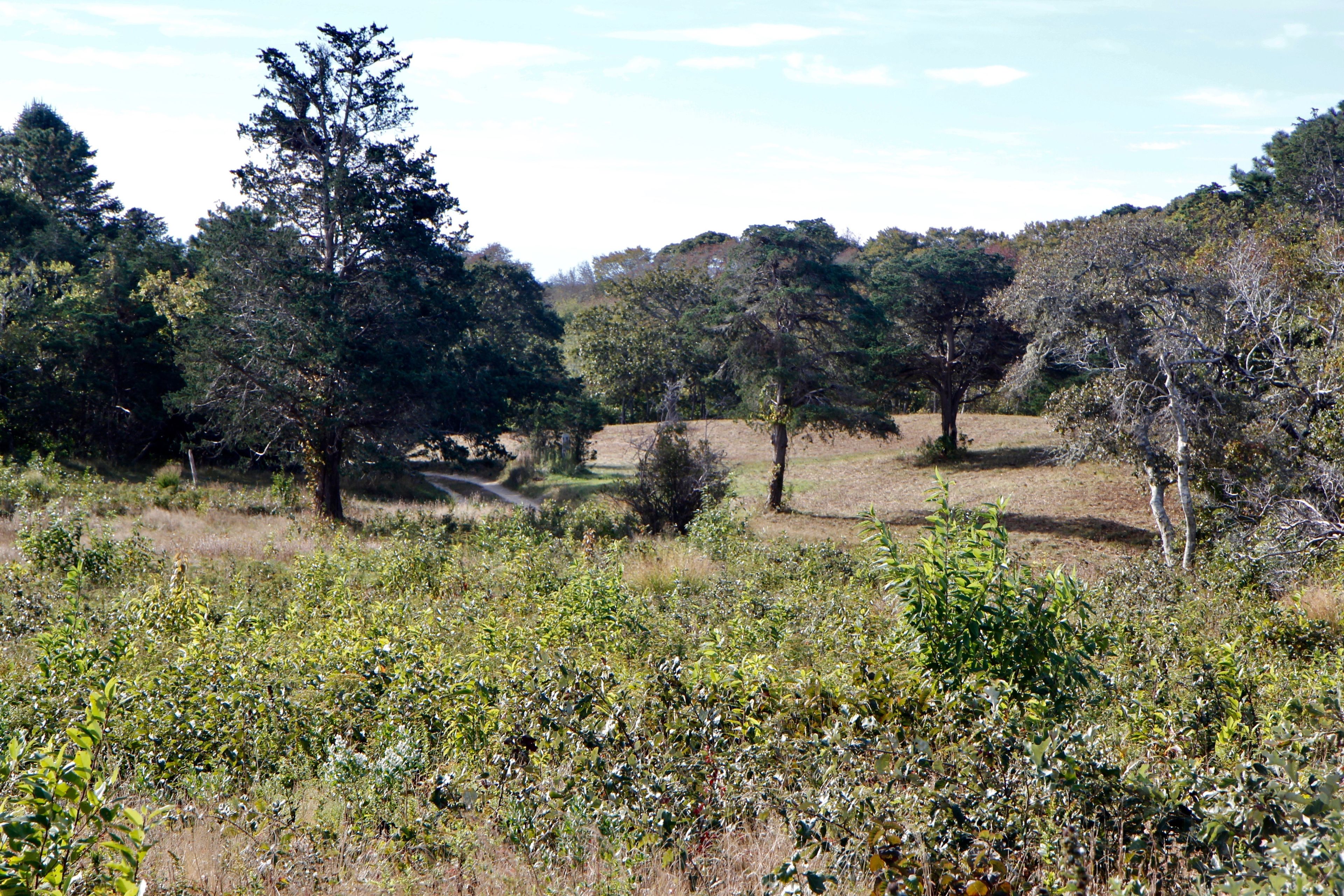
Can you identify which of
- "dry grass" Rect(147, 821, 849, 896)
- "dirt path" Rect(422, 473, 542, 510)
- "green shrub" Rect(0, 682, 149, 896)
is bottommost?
"dirt path" Rect(422, 473, 542, 510)

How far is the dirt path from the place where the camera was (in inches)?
1241

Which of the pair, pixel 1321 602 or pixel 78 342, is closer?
pixel 1321 602

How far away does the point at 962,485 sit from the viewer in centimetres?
3058

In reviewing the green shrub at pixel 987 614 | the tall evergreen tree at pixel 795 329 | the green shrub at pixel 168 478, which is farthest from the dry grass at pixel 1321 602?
the green shrub at pixel 168 478

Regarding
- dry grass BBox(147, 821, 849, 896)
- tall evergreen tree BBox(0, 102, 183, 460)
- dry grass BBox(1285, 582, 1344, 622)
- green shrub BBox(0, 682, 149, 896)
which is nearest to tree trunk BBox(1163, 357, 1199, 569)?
dry grass BBox(1285, 582, 1344, 622)

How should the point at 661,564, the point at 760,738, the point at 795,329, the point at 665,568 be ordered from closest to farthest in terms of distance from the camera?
1. the point at 760,738
2. the point at 665,568
3. the point at 661,564
4. the point at 795,329

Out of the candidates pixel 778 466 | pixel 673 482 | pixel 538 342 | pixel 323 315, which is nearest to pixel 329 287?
pixel 323 315

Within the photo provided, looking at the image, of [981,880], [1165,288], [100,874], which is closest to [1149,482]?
[1165,288]

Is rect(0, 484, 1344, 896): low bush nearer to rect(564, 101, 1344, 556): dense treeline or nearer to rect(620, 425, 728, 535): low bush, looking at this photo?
rect(564, 101, 1344, 556): dense treeline

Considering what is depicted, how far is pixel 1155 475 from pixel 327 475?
1800 cm

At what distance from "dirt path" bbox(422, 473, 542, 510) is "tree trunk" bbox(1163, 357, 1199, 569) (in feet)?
55.7

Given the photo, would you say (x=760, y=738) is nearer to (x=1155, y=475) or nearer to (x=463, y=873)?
(x=463, y=873)

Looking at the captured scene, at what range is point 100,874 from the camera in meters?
3.68

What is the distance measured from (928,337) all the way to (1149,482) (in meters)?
15.2
